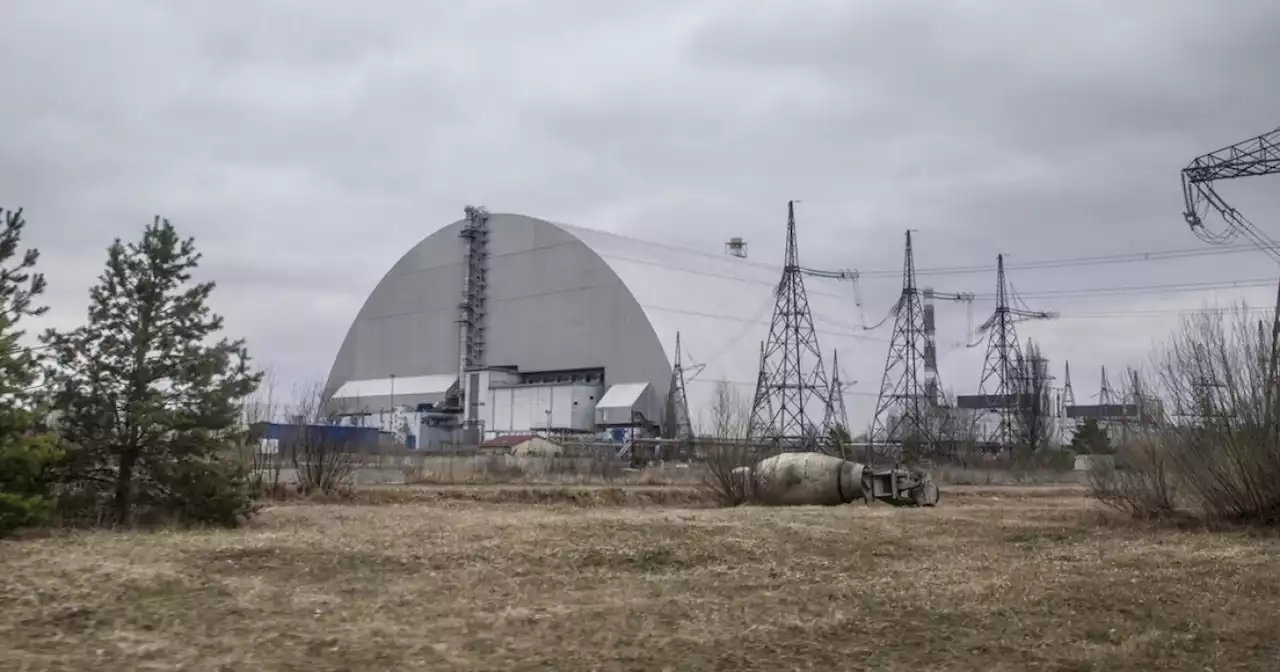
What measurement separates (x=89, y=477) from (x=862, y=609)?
13.4 m

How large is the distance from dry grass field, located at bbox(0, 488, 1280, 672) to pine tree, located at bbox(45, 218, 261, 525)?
1391mm

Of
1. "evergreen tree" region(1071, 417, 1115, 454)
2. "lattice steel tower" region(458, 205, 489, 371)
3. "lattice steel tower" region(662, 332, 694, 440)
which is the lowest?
"evergreen tree" region(1071, 417, 1115, 454)

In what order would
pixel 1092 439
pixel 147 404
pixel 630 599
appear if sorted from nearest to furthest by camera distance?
pixel 630 599 → pixel 147 404 → pixel 1092 439

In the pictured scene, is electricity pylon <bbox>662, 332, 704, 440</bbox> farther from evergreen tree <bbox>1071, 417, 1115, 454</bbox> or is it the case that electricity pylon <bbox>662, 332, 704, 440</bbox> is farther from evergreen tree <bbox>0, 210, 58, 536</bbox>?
evergreen tree <bbox>0, 210, 58, 536</bbox>

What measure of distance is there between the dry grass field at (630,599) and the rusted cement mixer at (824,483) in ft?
35.8

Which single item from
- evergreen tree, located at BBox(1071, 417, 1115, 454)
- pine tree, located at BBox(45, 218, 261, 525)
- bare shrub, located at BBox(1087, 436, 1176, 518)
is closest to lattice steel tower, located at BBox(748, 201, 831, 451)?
evergreen tree, located at BBox(1071, 417, 1115, 454)

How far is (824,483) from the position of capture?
3095 cm

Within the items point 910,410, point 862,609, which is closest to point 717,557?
point 862,609

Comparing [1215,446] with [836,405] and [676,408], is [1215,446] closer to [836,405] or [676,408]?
[676,408]

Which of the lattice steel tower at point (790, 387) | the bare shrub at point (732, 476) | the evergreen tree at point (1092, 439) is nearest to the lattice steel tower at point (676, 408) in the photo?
the lattice steel tower at point (790, 387)

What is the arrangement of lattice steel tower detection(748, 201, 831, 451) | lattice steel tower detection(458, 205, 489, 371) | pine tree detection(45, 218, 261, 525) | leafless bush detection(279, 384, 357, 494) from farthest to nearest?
lattice steel tower detection(458, 205, 489, 371) < lattice steel tower detection(748, 201, 831, 451) < leafless bush detection(279, 384, 357, 494) < pine tree detection(45, 218, 261, 525)

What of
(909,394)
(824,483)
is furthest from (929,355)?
(824,483)

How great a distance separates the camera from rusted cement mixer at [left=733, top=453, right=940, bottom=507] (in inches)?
1192

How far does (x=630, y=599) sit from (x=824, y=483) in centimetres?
1924
